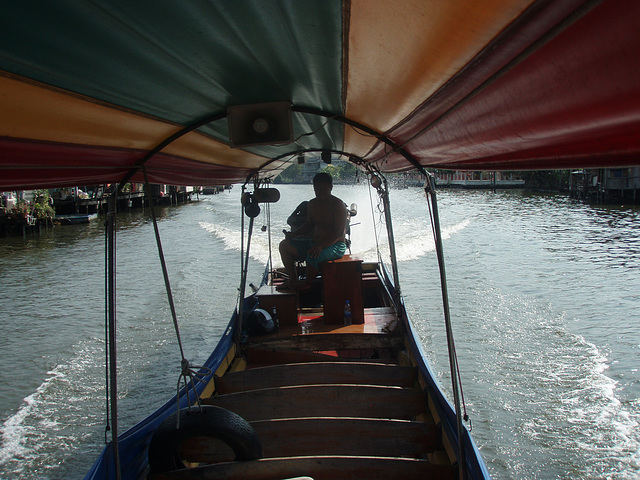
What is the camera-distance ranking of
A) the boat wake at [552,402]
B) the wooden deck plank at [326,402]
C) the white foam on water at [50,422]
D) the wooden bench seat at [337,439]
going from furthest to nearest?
the white foam on water at [50,422], the boat wake at [552,402], the wooden deck plank at [326,402], the wooden bench seat at [337,439]

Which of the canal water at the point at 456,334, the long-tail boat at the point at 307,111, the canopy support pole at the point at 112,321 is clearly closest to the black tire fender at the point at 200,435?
the long-tail boat at the point at 307,111

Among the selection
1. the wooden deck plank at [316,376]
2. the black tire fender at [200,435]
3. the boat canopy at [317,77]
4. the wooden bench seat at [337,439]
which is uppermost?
the boat canopy at [317,77]

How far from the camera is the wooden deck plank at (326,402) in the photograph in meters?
3.76

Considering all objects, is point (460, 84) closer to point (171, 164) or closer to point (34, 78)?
point (34, 78)

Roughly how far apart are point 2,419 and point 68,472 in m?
1.88

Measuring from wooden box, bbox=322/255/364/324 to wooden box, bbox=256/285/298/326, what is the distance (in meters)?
0.37

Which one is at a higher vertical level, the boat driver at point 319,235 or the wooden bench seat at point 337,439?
the boat driver at point 319,235

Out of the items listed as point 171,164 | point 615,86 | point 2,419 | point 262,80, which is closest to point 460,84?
point 615,86

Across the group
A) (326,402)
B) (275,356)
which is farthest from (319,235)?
(326,402)

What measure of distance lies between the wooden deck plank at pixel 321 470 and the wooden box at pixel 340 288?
252 centimetres

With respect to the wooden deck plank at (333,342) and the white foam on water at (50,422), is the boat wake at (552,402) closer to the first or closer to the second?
the wooden deck plank at (333,342)

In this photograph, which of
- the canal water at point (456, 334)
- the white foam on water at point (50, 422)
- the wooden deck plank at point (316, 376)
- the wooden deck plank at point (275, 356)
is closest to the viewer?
the wooden deck plank at point (316, 376)

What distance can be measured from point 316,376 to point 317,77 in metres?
2.68

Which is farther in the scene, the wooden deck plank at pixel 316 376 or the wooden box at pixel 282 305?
the wooden box at pixel 282 305
